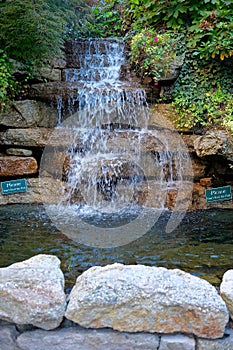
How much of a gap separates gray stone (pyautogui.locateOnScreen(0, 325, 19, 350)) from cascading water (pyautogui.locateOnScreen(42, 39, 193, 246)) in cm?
259

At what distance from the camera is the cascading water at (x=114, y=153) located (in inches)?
189

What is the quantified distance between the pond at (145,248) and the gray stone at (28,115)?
1.63 metres

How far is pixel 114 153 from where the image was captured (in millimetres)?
5105

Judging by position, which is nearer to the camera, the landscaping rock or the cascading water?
the cascading water

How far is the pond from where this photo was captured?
107 inches

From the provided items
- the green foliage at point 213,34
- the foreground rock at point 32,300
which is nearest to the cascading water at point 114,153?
the green foliage at point 213,34

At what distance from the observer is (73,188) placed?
4.91 m

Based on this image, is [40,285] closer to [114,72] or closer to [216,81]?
[216,81]

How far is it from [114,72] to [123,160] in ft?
6.42

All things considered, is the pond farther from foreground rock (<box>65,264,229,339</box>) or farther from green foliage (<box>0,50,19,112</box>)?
green foliage (<box>0,50,19,112</box>)

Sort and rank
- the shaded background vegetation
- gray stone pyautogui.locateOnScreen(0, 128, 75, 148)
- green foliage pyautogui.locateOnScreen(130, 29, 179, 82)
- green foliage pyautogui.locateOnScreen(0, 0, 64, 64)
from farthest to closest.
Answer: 1. green foliage pyautogui.locateOnScreen(130, 29, 179, 82)
2. gray stone pyautogui.locateOnScreen(0, 128, 75, 148)
3. the shaded background vegetation
4. green foliage pyautogui.locateOnScreen(0, 0, 64, 64)

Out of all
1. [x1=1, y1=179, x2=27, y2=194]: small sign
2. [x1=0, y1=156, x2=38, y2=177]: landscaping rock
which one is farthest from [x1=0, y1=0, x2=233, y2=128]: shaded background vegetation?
[x1=1, y1=179, x2=27, y2=194]: small sign

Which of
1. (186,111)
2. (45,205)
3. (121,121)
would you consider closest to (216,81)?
(186,111)

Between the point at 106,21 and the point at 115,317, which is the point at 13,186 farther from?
the point at 106,21
